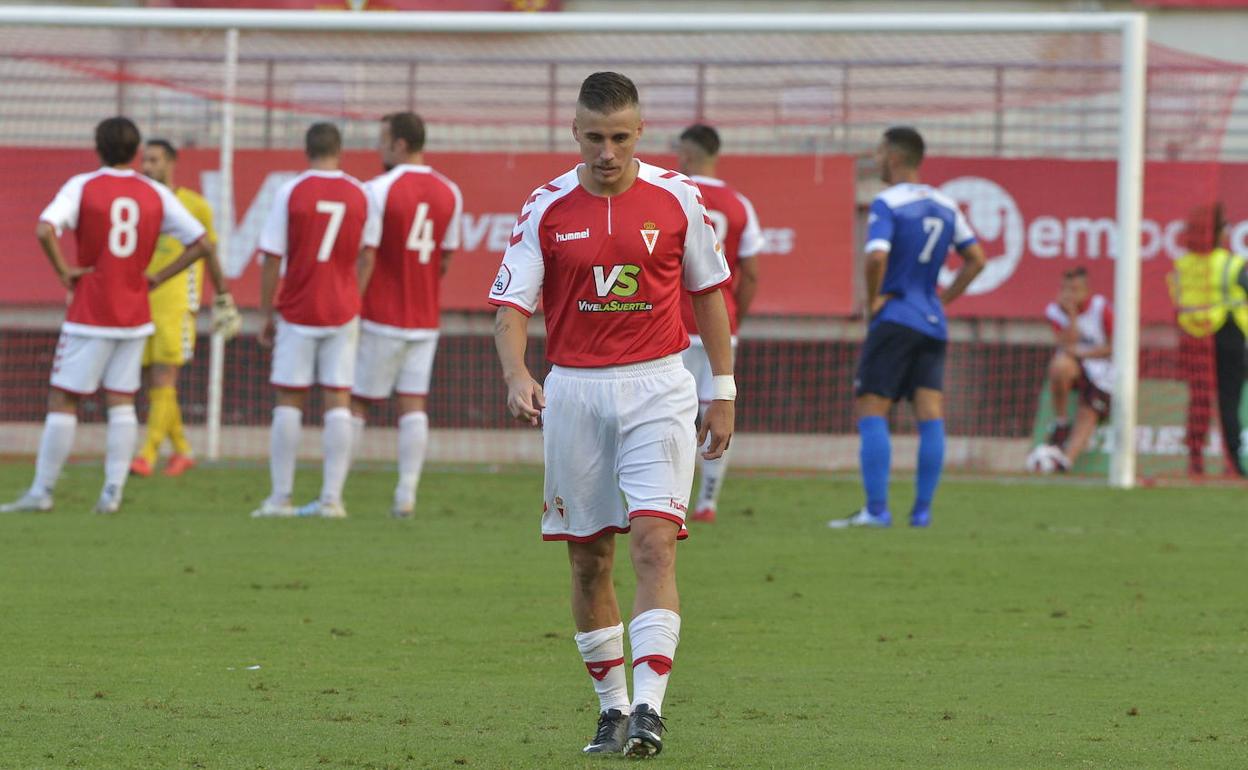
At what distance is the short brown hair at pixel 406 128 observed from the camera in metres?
10.6

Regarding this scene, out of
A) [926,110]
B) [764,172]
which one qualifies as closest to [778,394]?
[764,172]

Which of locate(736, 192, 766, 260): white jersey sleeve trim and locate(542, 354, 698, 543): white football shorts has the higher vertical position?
locate(736, 192, 766, 260): white jersey sleeve trim

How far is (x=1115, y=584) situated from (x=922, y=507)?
241cm

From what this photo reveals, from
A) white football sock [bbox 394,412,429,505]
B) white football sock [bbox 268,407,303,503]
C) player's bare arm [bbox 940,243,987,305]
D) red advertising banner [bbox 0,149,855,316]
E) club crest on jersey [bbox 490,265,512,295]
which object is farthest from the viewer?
red advertising banner [bbox 0,149,855,316]

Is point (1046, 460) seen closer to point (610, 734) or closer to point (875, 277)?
point (875, 277)

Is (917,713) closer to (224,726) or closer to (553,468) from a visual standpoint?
(553,468)

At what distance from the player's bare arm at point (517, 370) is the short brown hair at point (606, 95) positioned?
1.97ft

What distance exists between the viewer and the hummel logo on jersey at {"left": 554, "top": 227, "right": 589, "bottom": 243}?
487 cm

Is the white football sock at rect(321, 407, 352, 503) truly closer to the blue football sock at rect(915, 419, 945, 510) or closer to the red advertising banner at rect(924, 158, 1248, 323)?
the blue football sock at rect(915, 419, 945, 510)

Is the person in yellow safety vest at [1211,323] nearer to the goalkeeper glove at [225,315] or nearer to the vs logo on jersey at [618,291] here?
the goalkeeper glove at [225,315]

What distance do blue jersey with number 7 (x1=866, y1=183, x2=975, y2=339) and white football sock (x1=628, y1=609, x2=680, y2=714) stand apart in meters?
5.82

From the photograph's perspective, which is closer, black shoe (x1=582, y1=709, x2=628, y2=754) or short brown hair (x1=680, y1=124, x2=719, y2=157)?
black shoe (x1=582, y1=709, x2=628, y2=754)

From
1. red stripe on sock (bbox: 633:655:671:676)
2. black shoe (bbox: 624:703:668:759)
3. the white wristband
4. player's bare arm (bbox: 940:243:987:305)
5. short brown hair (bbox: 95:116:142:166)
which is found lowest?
black shoe (bbox: 624:703:668:759)

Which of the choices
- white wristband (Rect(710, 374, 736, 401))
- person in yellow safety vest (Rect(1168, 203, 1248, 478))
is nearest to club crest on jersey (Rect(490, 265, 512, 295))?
white wristband (Rect(710, 374, 736, 401))
